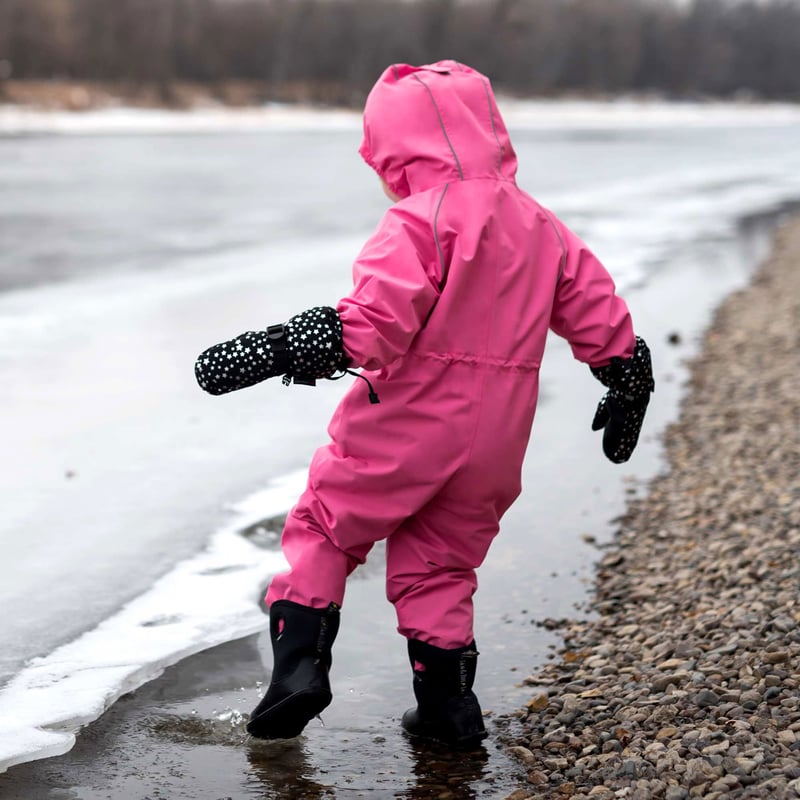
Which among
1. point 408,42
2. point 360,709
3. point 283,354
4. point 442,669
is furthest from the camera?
point 408,42

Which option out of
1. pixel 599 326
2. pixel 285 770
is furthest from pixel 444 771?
pixel 599 326

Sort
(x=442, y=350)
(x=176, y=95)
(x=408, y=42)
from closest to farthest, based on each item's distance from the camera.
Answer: (x=442, y=350) → (x=176, y=95) → (x=408, y=42)

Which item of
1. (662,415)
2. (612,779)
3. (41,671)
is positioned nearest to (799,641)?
(612,779)

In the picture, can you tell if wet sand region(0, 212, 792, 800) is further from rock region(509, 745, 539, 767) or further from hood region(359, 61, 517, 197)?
hood region(359, 61, 517, 197)

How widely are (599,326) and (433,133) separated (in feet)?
1.88

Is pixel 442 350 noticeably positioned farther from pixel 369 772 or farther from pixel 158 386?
pixel 158 386

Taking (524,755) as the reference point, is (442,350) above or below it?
above

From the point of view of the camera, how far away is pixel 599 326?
2770mm

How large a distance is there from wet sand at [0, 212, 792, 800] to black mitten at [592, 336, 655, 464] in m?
0.75

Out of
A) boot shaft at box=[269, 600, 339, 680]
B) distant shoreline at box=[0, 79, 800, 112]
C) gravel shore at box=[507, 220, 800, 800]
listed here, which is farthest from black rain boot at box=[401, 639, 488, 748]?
distant shoreline at box=[0, 79, 800, 112]

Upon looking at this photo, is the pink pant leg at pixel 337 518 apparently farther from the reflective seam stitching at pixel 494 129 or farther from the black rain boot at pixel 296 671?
the reflective seam stitching at pixel 494 129

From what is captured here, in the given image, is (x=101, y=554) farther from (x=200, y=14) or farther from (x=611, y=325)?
(x=200, y=14)

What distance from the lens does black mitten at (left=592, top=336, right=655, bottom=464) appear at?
2.86 metres

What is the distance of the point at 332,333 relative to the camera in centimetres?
249
